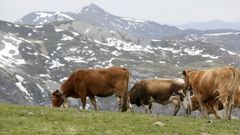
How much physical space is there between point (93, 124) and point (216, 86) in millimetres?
8163

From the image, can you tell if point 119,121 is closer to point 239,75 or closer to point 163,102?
point 239,75

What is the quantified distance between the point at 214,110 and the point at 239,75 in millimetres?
3961

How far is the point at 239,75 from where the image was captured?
25.8 meters

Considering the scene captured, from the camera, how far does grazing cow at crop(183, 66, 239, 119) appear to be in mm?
25391

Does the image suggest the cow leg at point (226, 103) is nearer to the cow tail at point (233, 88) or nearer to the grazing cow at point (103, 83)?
the cow tail at point (233, 88)

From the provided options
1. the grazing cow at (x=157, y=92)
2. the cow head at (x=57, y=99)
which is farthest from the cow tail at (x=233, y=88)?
the cow head at (x=57, y=99)

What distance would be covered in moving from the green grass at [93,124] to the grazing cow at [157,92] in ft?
41.0

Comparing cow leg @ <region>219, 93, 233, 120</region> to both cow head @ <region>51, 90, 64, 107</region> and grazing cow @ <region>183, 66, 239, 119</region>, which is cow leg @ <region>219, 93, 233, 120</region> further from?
cow head @ <region>51, 90, 64, 107</region>

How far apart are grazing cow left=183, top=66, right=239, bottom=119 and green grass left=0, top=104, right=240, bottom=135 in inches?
54.8

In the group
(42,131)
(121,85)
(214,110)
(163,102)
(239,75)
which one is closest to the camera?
(42,131)

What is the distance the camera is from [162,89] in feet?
126

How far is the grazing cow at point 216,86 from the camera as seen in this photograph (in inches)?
1000

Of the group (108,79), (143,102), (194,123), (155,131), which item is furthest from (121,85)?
(155,131)

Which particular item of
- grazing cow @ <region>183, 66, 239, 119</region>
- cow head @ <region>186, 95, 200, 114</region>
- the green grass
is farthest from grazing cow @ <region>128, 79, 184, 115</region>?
the green grass
